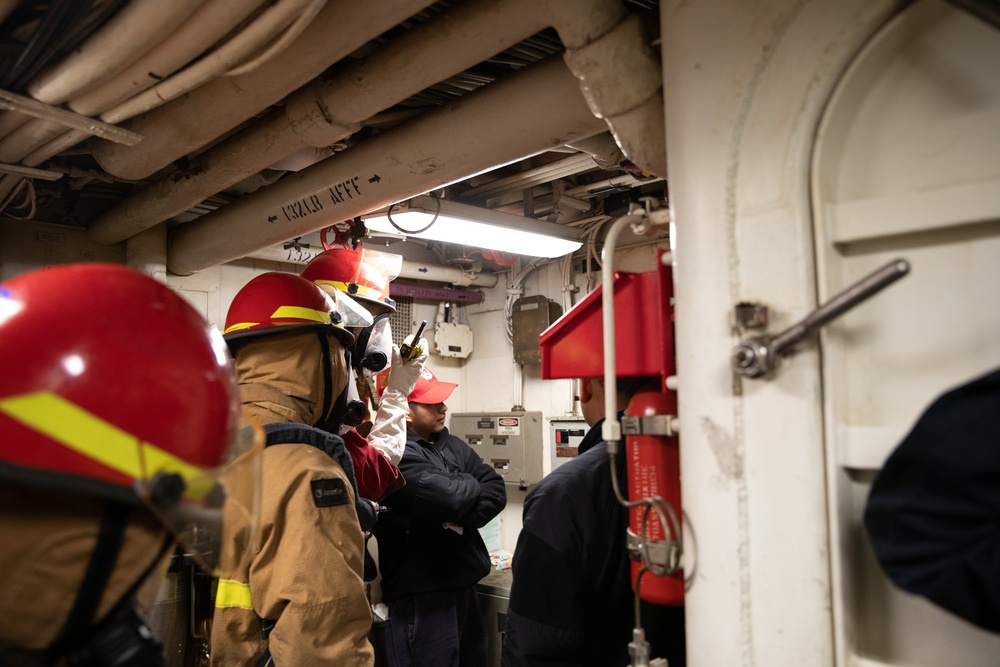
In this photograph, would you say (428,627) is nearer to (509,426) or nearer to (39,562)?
(509,426)

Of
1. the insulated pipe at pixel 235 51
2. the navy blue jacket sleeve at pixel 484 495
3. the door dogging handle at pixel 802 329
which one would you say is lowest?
the navy blue jacket sleeve at pixel 484 495

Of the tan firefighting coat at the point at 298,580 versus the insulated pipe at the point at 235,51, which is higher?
the insulated pipe at the point at 235,51

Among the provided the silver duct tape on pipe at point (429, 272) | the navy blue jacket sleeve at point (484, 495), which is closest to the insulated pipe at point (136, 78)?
the silver duct tape on pipe at point (429, 272)

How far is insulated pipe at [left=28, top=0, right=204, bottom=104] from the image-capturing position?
1.64 m

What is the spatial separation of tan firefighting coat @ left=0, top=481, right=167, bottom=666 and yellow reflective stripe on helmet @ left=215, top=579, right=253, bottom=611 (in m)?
1.06

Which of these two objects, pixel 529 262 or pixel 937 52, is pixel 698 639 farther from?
pixel 529 262

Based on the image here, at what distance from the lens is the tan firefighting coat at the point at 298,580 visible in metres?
1.81

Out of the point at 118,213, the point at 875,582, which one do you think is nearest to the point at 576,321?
the point at 875,582

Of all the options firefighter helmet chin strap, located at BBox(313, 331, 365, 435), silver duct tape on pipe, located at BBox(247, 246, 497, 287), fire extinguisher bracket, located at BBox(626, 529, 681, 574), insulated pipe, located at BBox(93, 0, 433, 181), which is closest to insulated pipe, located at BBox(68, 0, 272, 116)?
insulated pipe, located at BBox(93, 0, 433, 181)

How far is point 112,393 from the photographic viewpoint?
38.0 inches

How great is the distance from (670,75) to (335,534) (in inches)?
56.9

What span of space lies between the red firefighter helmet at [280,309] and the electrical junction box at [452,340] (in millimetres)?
3332

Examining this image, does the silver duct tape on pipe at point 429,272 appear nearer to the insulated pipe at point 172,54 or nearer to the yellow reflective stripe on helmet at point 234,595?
the insulated pipe at point 172,54

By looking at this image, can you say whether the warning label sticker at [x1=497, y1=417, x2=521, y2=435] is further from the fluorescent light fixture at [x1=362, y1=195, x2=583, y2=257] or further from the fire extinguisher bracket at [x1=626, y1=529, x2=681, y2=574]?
the fire extinguisher bracket at [x1=626, y1=529, x2=681, y2=574]
